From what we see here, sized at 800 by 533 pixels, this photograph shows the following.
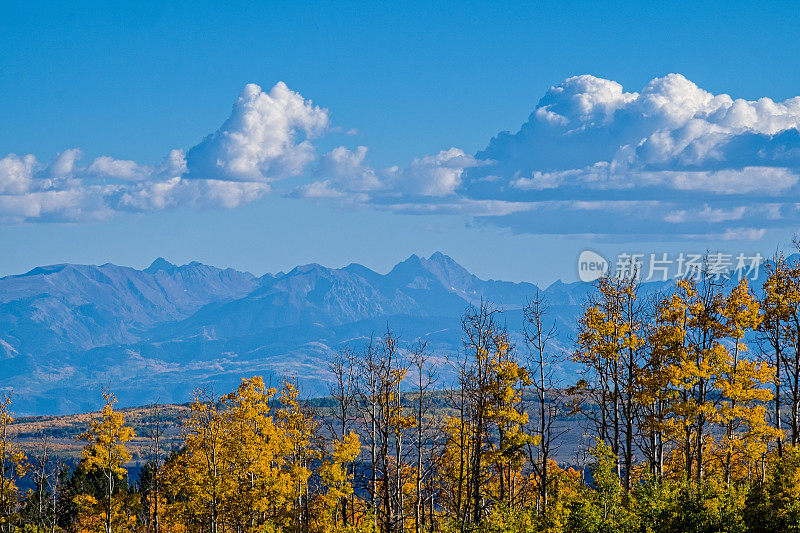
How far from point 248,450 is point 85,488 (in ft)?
183

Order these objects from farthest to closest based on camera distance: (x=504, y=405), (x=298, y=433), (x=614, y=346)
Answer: (x=298, y=433), (x=504, y=405), (x=614, y=346)

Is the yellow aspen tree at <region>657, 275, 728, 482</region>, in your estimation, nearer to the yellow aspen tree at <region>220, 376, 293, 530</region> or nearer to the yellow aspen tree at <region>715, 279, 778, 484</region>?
the yellow aspen tree at <region>715, 279, 778, 484</region>

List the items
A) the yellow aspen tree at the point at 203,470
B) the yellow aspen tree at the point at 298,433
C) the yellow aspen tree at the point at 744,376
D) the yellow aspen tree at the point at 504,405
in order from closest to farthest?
the yellow aspen tree at the point at 744,376, the yellow aspen tree at the point at 504,405, the yellow aspen tree at the point at 203,470, the yellow aspen tree at the point at 298,433

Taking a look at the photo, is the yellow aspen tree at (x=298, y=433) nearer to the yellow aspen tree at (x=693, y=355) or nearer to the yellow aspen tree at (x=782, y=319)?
the yellow aspen tree at (x=693, y=355)

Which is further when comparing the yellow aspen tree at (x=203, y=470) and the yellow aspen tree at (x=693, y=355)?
the yellow aspen tree at (x=203, y=470)

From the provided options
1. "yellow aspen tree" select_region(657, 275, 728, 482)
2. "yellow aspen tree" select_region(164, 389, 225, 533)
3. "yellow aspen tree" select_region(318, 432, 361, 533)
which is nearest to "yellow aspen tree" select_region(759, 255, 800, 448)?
"yellow aspen tree" select_region(657, 275, 728, 482)

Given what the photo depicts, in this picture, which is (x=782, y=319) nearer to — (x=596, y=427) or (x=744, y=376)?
(x=744, y=376)

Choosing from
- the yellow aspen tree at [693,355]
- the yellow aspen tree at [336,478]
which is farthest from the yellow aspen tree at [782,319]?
the yellow aspen tree at [336,478]

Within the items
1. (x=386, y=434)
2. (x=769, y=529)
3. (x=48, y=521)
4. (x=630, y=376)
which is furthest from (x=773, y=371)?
(x=48, y=521)

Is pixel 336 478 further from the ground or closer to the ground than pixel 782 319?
closer to the ground

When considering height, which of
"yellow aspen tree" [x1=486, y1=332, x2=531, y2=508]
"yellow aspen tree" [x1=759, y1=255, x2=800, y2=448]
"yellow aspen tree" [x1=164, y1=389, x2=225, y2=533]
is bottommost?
"yellow aspen tree" [x1=164, y1=389, x2=225, y2=533]

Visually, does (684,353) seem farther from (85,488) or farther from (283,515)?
(85,488)

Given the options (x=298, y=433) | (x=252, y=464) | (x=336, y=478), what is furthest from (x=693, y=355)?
(x=298, y=433)

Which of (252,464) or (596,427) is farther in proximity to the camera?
(252,464)
